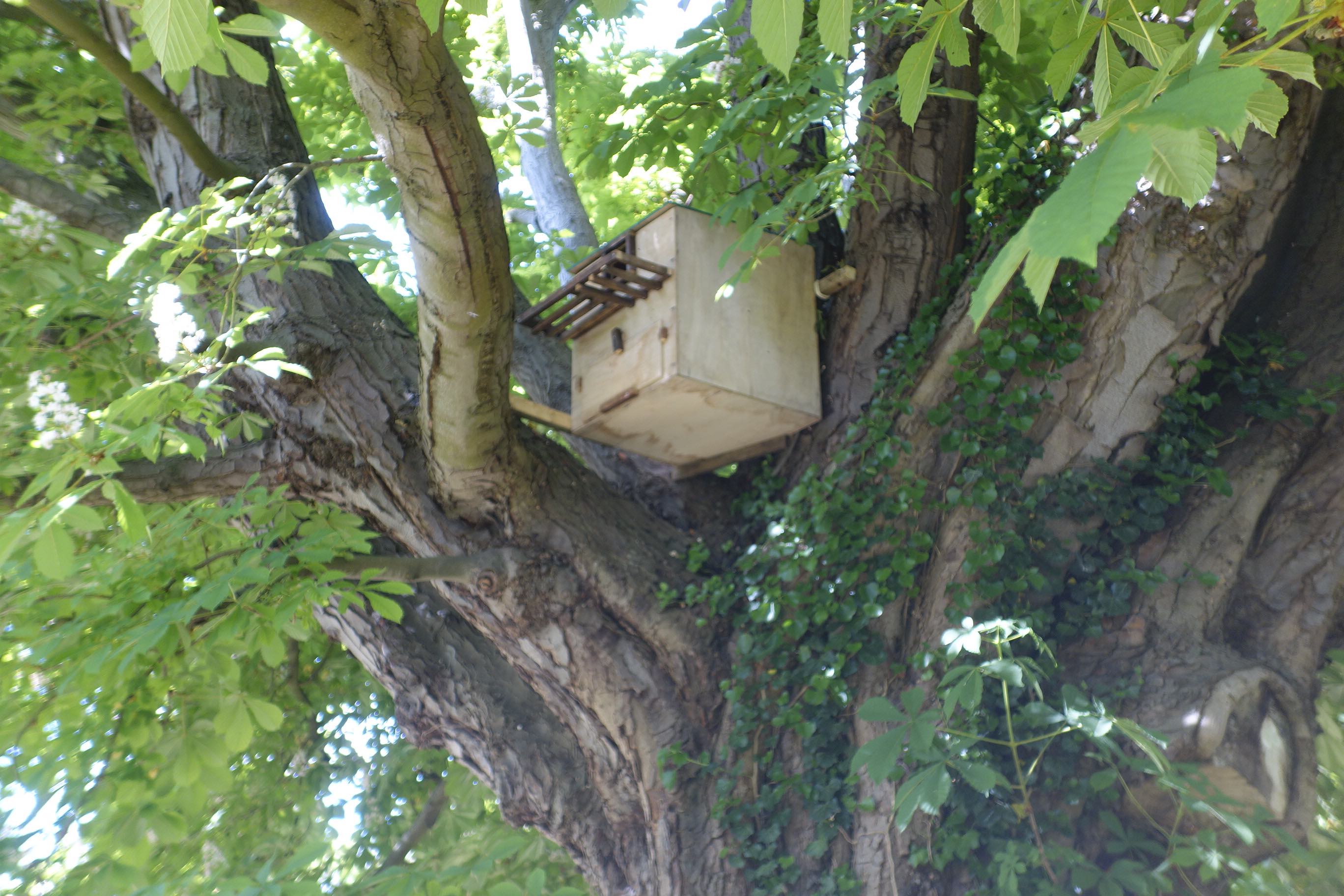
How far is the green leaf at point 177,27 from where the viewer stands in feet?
2.99

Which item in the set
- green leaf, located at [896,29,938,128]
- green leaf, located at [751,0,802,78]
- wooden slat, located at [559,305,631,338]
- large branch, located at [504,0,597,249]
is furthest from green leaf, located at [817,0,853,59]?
large branch, located at [504,0,597,249]

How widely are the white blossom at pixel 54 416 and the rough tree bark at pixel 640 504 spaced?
689mm

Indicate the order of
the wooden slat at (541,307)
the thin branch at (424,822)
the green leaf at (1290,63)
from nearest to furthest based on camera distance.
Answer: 1. the green leaf at (1290,63)
2. the wooden slat at (541,307)
3. the thin branch at (424,822)

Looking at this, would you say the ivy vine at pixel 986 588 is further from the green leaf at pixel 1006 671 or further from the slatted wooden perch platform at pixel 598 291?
the slatted wooden perch platform at pixel 598 291

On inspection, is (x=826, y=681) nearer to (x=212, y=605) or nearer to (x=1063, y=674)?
(x=1063, y=674)

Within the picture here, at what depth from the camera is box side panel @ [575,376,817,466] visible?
9.17 ft

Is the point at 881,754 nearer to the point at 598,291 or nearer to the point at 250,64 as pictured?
the point at 598,291

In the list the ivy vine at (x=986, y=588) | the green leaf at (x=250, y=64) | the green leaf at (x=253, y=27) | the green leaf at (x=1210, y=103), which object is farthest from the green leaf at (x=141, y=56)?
the green leaf at (x=1210, y=103)

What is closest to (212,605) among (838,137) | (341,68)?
(341,68)

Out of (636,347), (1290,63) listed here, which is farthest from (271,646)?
(1290,63)

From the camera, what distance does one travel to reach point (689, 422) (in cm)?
297

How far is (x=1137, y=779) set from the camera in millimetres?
2357

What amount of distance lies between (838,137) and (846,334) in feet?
5.52

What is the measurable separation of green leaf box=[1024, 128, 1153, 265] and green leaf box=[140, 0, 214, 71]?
29.0 inches
